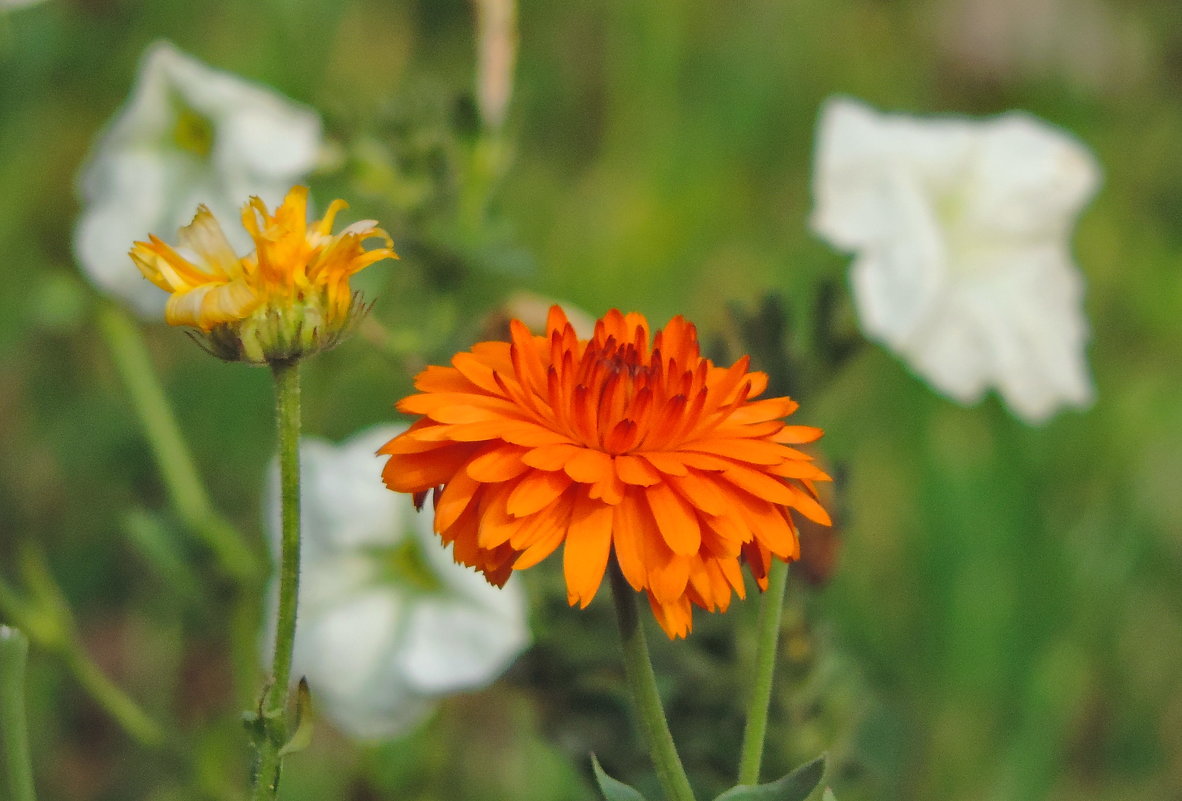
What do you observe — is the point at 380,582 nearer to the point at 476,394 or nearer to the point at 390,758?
the point at 390,758

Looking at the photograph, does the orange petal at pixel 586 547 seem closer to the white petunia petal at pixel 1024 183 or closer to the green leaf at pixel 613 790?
the green leaf at pixel 613 790

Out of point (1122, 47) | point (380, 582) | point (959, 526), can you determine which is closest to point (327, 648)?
point (380, 582)

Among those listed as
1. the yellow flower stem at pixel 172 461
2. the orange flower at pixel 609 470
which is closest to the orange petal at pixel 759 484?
the orange flower at pixel 609 470

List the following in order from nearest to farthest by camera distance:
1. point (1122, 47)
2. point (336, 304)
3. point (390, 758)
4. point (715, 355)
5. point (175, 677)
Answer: point (336, 304), point (715, 355), point (390, 758), point (175, 677), point (1122, 47)

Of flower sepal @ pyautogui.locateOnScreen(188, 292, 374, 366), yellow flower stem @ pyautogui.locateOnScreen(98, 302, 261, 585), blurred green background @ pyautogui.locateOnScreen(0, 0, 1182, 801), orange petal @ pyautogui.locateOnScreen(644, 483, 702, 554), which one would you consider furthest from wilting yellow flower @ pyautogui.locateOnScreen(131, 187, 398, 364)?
yellow flower stem @ pyautogui.locateOnScreen(98, 302, 261, 585)

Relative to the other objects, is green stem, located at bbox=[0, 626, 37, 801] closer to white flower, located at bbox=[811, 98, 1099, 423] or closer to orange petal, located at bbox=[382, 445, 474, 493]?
orange petal, located at bbox=[382, 445, 474, 493]

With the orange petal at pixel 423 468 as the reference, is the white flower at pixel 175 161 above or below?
above

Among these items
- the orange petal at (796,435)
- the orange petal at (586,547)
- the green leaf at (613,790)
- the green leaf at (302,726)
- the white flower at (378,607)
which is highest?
the orange petal at (796,435)
